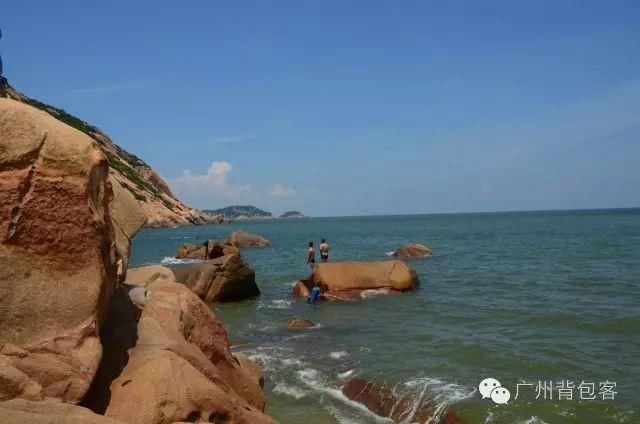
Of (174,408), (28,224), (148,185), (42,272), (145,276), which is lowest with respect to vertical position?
(174,408)

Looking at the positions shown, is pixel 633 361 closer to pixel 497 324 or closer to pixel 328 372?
pixel 497 324

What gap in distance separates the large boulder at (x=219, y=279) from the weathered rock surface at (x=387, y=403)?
34.4 ft

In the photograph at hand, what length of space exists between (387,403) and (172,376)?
5.59 meters

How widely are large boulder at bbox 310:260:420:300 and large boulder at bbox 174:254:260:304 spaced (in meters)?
3.07

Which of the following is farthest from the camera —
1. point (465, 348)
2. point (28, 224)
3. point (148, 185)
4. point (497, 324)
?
point (148, 185)

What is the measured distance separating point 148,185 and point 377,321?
97305 mm

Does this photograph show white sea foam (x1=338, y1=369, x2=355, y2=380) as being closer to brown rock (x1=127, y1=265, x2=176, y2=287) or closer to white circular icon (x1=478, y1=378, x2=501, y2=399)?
white circular icon (x1=478, y1=378, x2=501, y2=399)

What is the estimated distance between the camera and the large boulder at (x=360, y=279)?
20594 millimetres

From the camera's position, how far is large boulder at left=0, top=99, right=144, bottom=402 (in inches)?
188

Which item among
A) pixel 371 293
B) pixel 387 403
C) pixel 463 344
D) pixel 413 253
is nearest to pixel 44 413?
pixel 387 403

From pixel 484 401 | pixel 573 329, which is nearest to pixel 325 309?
pixel 573 329

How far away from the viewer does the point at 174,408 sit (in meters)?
5.33

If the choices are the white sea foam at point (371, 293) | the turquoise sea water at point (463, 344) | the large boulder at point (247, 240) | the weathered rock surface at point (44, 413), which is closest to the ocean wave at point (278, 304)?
the turquoise sea water at point (463, 344)

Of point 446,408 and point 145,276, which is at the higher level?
point 145,276
